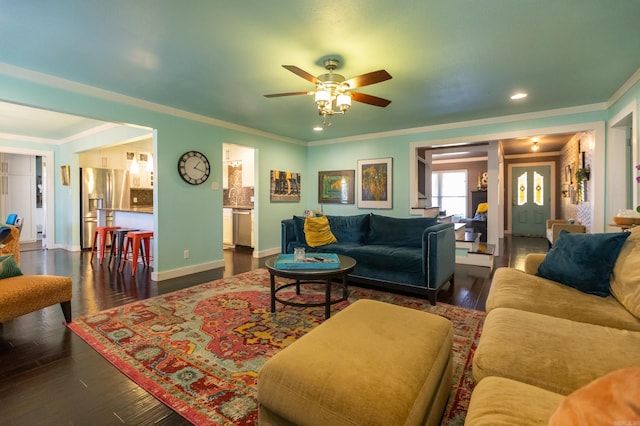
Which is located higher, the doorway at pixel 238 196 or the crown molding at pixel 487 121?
the crown molding at pixel 487 121

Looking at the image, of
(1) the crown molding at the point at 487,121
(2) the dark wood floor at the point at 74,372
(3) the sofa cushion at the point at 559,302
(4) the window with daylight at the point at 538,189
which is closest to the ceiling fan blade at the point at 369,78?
(3) the sofa cushion at the point at 559,302

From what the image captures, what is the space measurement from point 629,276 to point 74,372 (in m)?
3.53

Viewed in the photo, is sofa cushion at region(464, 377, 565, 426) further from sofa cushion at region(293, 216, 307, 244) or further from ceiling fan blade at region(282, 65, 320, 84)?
sofa cushion at region(293, 216, 307, 244)

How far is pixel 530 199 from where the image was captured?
30.7 ft

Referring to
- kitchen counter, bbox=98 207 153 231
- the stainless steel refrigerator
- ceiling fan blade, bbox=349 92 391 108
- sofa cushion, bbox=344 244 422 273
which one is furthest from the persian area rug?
the stainless steel refrigerator

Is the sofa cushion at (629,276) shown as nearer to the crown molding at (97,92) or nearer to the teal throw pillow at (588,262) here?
the teal throw pillow at (588,262)

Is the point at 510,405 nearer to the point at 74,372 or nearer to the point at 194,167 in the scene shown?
the point at 74,372

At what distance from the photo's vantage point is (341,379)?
1137 mm

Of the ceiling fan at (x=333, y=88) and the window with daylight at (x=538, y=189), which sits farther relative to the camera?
the window with daylight at (x=538, y=189)

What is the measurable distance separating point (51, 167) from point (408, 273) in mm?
8003

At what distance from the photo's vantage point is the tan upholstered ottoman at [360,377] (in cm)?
106

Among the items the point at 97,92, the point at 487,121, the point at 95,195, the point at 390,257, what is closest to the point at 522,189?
the point at 487,121

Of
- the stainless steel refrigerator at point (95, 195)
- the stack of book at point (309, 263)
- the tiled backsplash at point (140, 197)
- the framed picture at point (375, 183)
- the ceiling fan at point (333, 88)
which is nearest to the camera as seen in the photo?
the ceiling fan at point (333, 88)

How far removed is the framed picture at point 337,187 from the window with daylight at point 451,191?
5707 mm
